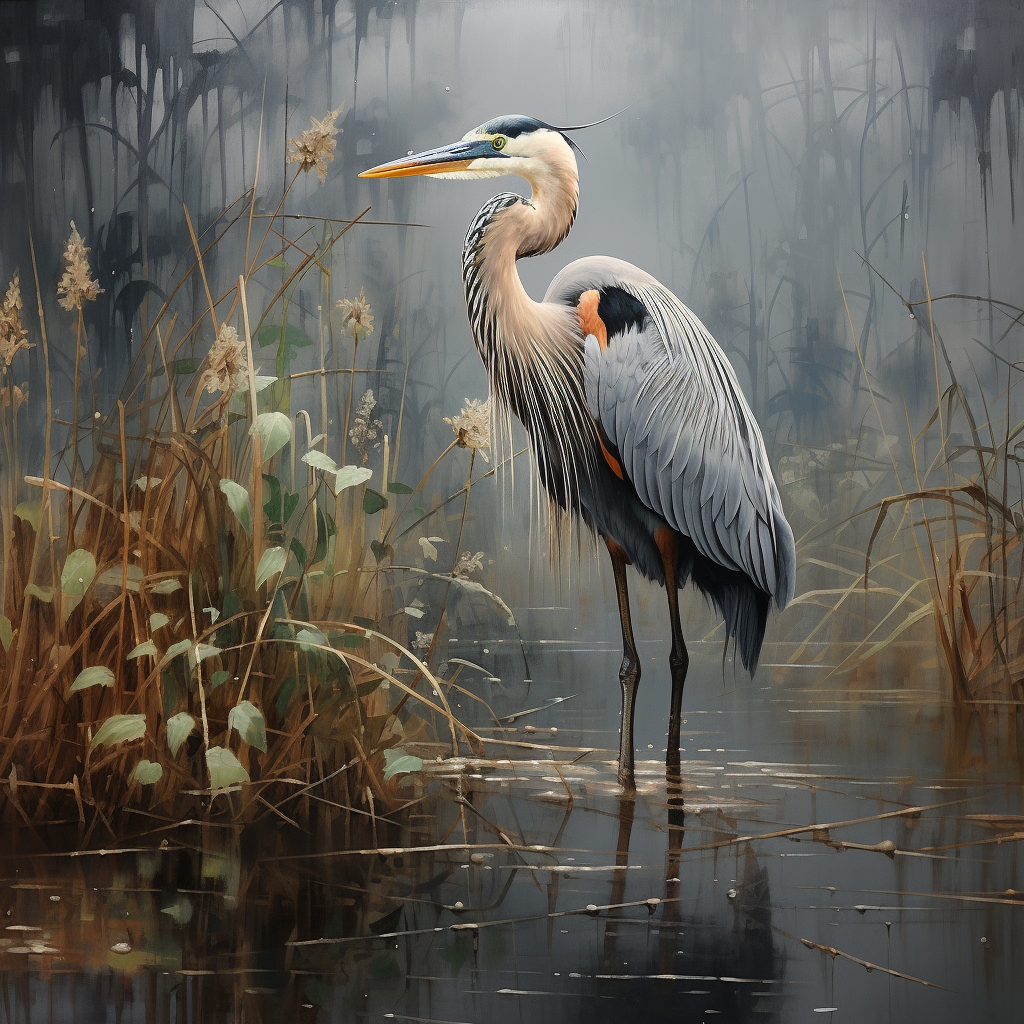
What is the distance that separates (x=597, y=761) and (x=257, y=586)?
699 millimetres

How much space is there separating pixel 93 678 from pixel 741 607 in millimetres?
1163

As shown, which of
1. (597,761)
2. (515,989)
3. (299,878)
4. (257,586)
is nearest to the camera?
(515,989)

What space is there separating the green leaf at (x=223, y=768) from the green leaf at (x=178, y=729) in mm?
51

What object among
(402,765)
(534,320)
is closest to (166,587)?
(402,765)

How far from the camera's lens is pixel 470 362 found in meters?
1.86

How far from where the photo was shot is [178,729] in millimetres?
1562

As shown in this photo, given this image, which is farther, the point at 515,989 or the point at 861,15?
the point at 861,15

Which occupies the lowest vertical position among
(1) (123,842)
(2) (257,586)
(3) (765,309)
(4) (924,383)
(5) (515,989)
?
(5) (515,989)

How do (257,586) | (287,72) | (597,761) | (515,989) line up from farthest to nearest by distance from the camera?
1. (287,72)
2. (597,761)
3. (257,586)
4. (515,989)

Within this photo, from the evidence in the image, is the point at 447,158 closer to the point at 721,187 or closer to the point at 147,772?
the point at 721,187

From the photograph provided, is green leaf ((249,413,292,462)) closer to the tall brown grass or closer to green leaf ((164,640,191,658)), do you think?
green leaf ((164,640,191,658))

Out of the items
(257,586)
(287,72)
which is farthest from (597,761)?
(287,72)

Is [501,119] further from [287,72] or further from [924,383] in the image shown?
[924,383]

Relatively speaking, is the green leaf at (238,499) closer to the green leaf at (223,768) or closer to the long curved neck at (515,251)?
the green leaf at (223,768)
